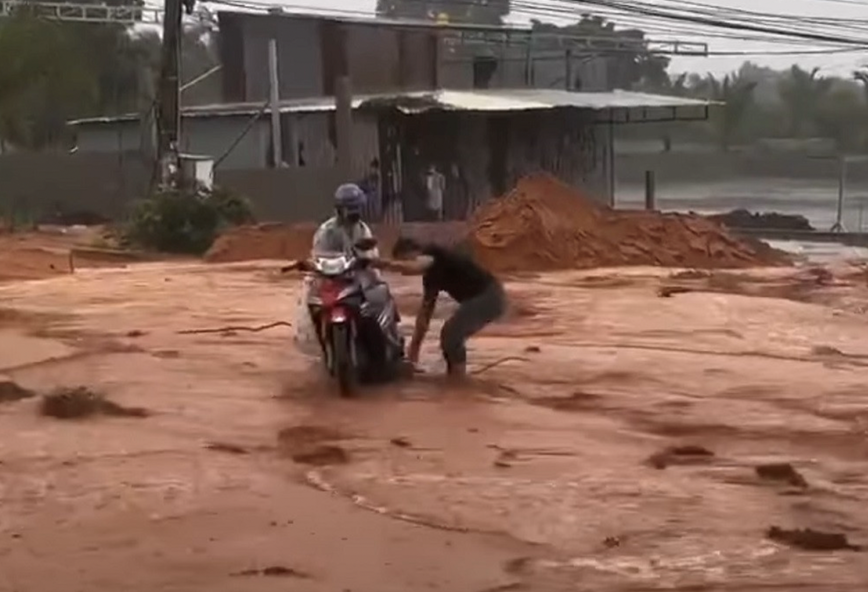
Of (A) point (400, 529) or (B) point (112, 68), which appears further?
(B) point (112, 68)

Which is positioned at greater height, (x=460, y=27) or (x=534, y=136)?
(x=460, y=27)

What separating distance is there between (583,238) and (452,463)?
17208 millimetres

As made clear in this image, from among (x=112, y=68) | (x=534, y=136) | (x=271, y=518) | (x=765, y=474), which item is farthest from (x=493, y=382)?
(x=112, y=68)

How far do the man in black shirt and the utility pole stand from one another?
20.6 metres

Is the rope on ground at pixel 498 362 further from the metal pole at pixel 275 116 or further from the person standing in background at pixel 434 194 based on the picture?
the person standing in background at pixel 434 194

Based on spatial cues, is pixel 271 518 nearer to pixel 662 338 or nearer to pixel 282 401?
pixel 282 401

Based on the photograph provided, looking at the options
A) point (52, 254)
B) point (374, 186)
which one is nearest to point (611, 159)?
point (374, 186)

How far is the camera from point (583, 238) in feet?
87.2

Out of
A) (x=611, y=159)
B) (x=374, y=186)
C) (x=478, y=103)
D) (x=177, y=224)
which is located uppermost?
(x=478, y=103)

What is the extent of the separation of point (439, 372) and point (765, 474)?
427 cm

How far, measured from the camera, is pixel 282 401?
39.2 feet

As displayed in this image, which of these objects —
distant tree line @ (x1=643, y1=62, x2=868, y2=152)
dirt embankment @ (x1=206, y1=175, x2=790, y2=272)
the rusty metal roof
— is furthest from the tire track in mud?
distant tree line @ (x1=643, y1=62, x2=868, y2=152)

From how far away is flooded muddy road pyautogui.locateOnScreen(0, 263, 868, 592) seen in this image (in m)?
7.26

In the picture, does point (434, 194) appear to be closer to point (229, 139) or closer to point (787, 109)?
point (229, 139)
